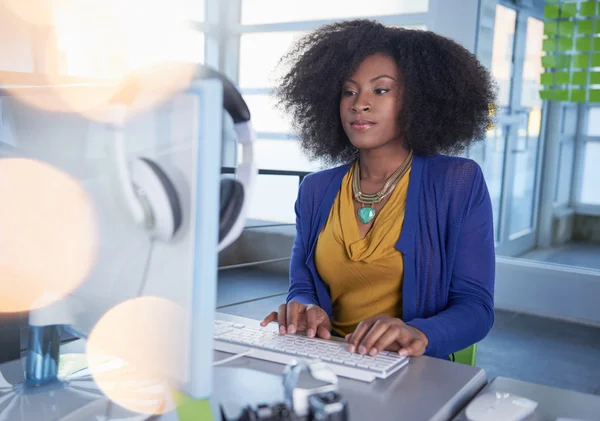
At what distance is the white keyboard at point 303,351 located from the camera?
0.90 m

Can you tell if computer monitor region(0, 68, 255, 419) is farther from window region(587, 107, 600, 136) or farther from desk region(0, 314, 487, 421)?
window region(587, 107, 600, 136)

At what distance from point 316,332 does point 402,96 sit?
0.68 meters

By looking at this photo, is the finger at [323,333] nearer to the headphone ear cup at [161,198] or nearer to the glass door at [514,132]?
the headphone ear cup at [161,198]

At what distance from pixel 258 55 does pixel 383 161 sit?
3865 millimetres

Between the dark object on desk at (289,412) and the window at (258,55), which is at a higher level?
the window at (258,55)

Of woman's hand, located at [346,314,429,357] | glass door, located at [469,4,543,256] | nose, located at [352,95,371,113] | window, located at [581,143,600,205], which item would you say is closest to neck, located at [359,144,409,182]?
nose, located at [352,95,371,113]

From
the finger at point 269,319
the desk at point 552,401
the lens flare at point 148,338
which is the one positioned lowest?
the finger at point 269,319

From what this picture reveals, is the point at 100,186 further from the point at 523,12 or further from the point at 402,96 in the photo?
the point at 523,12

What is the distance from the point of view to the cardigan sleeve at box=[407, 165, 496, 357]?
4.05 ft

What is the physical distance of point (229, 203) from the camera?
1.93ft

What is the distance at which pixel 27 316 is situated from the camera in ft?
2.54

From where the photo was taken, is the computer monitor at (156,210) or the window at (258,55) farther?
the window at (258,55)

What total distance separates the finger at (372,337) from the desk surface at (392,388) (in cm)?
7

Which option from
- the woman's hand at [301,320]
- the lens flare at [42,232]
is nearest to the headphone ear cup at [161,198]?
the lens flare at [42,232]
